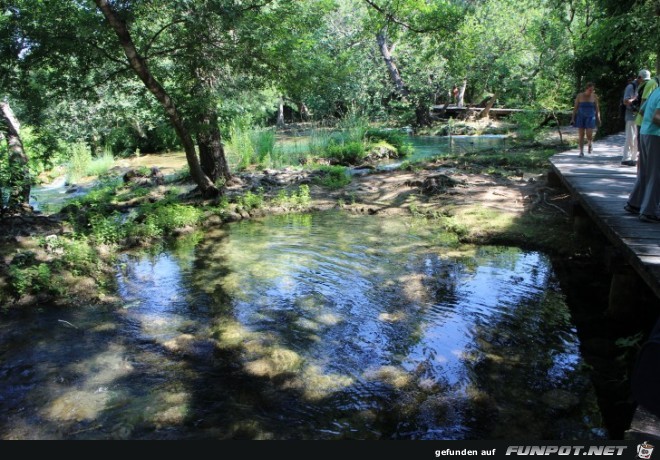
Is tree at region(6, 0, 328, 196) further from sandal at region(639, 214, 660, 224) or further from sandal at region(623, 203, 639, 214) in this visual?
sandal at region(639, 214, 660, 224)

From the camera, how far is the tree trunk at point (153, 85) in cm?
736

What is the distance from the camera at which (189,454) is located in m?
2.77

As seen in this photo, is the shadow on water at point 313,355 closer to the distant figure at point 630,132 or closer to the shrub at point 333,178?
the distant figure at point 630,132

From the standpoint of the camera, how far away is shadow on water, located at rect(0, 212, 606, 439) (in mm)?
3359

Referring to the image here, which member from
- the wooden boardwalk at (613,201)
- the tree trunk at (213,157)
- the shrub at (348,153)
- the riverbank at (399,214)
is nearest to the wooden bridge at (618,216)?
the wooden boardwalk at (613,201)

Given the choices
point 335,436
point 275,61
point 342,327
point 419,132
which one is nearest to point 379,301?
point 342,327

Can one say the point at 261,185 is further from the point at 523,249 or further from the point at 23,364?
the point at 23,364

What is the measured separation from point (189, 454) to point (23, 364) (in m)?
2.36

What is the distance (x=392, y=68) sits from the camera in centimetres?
2495

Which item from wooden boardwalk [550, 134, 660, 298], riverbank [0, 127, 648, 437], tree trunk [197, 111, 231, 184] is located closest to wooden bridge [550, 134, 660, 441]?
wooden boardwalk [550, 134, 660, 298]

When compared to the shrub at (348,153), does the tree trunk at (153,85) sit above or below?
above

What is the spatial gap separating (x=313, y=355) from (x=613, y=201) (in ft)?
13.8

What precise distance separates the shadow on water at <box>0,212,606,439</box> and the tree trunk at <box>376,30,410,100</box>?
66.1 feet

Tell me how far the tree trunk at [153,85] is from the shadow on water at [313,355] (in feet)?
10.7
